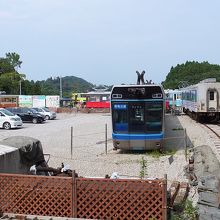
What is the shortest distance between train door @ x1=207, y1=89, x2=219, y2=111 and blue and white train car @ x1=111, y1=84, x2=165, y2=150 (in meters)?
15.9

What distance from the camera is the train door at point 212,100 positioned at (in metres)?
33.7

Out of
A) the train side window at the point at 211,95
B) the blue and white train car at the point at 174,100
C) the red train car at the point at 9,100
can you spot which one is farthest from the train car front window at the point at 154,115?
the red train car at the point at 9,100

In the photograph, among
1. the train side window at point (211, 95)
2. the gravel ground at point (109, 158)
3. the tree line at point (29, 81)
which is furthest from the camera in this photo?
the tree line at point (29, 81)

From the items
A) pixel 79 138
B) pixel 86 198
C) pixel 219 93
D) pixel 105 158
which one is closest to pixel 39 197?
pixel 86 198

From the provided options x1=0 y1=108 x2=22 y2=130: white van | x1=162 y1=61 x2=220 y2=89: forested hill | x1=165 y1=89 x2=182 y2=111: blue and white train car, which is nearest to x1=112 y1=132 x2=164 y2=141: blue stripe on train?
x1=0 y1=108 x2=22 y2=130: white van

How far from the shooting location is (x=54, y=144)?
2317cm

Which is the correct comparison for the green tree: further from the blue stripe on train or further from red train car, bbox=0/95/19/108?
the blue stripe on train

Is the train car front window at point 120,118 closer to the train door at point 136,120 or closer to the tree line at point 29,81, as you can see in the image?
the train door at point 136,120

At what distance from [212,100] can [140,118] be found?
54.0ft

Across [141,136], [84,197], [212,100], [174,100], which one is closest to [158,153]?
[141,136]

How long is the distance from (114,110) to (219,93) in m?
16.7

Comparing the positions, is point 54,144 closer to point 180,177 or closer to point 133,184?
point 180,177

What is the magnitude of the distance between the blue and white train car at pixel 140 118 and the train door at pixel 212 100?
15.9 metres

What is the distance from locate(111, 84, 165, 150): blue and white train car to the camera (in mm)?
18719
